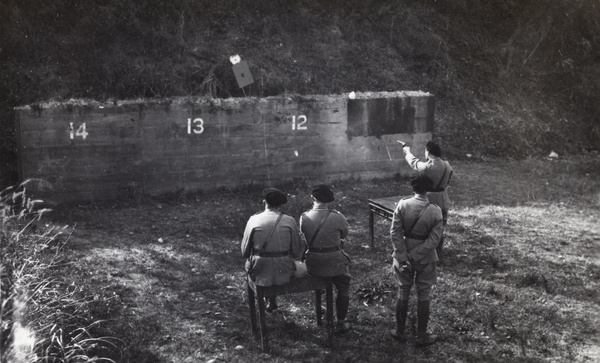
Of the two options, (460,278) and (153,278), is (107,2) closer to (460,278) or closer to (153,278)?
(153,278)

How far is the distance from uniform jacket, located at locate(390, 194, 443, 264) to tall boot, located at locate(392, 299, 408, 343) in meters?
0.52

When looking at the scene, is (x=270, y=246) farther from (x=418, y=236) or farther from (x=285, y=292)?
(x=418, y=236)

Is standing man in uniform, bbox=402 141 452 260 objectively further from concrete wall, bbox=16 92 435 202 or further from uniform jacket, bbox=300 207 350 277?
concrete wall, bbox=16 92 435 202

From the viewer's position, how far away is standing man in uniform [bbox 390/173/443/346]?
676 cm

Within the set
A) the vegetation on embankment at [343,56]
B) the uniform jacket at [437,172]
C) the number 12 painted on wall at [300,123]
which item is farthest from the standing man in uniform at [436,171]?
the vegetation on embankment at [343,56]

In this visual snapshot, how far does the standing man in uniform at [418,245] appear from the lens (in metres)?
6.76

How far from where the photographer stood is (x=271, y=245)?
6.57 metres

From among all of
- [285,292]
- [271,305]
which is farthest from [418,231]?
[271,305]

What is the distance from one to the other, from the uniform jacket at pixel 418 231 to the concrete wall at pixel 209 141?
624 cm

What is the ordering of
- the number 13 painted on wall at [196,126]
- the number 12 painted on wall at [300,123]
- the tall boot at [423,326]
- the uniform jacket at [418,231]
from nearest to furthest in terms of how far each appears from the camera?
the uniform jacket at [418,231] → the tall boot at [423,326] → the number 13 painted on wall at [196,126] → the number 12 painted on wall at [300,123]

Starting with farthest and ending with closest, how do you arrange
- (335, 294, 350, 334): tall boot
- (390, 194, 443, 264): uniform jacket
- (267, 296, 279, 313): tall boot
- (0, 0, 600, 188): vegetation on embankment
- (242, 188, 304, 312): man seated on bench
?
(0, 0, 600, 188): vegetation on embankment → (267, 296, 279, 313): tall boot → (335, 294, 350, 334): tall boot → (390, 194, 443, 264): uniform jacket → (242, 188, 304, 312): man seated on bench

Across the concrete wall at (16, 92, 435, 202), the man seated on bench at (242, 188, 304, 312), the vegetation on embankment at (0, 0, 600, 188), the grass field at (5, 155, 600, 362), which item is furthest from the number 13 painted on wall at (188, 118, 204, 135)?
the man seated on bench at (242, 188, 304, 312)

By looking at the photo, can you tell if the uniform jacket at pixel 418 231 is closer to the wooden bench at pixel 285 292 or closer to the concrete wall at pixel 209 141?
the wooden bench at pixel 285 292

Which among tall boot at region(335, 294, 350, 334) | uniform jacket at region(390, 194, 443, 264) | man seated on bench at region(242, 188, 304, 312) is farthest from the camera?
tall boot at region(335, 294, 350, 334)
